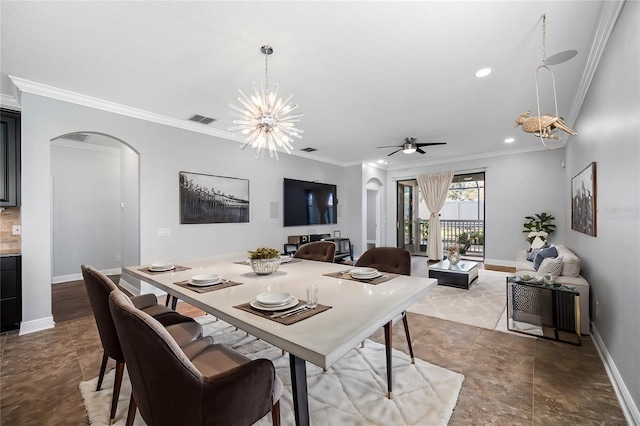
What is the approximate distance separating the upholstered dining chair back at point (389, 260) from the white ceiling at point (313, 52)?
1.76 meters

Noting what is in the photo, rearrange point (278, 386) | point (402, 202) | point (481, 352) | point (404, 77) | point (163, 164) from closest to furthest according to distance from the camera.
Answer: point (278, 386)
point (481, 352)
point (404, 77)
point (163, 164)
point (402, 202)

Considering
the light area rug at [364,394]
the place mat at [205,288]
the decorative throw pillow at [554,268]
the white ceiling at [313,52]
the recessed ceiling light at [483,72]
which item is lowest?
the light area rug at [364,394]

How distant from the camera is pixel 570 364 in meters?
2.32

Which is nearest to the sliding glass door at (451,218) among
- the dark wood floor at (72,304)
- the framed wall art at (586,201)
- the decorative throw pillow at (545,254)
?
the decorative throw pillow at (545,254)

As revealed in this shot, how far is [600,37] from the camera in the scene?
2.21 meters

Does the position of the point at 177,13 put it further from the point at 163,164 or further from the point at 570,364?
the point at 570,364

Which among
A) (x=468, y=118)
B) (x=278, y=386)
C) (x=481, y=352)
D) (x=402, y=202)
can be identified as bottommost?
(x=481, y=352)

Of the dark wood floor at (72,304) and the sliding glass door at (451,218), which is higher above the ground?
the sliding glass door at (451,218)

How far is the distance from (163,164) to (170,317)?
2834mm

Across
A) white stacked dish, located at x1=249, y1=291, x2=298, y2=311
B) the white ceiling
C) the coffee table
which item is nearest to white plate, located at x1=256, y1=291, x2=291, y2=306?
white stacked dish, located at x1=249, y1=291, x2=298, y2=311

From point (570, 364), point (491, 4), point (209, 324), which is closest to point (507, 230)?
point (570, 364)

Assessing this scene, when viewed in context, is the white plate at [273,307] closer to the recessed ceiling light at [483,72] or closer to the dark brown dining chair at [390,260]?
the dark brown dining chair at [390,260]

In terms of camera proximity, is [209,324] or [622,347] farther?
[209,324]

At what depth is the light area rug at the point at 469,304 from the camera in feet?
11.0
